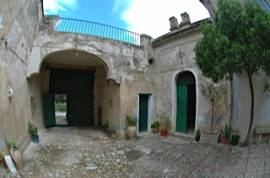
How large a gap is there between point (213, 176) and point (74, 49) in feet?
23.6

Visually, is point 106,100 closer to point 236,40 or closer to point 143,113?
point 143,113

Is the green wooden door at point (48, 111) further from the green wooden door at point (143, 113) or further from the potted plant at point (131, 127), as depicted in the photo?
the green wooden door at point (143, 113)

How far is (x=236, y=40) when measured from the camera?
19.4ft

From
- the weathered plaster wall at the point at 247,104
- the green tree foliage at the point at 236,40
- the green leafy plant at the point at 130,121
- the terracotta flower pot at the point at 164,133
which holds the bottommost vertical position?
→ the terracotta flower pot at the point at 164,133

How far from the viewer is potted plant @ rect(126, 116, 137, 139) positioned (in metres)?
9.88

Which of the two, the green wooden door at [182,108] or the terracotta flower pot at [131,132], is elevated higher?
the green wooden door at [182,108]

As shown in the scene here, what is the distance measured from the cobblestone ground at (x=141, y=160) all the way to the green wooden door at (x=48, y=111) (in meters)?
2.62

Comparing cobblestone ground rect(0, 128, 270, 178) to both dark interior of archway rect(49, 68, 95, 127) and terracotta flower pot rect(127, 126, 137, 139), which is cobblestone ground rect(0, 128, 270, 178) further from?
dark interior of archway rect(49, 68, 95, 127)

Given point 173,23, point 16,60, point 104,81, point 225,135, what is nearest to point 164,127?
point 225,135

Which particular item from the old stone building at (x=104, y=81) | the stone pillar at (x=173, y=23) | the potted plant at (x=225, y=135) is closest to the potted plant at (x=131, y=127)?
the old stone building at (x=104, y=81)

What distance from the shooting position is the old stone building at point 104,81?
257 inches

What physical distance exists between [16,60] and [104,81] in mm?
6254

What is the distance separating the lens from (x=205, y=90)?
29.2 feet

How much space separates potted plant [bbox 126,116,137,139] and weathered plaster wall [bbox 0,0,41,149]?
14.0ft
